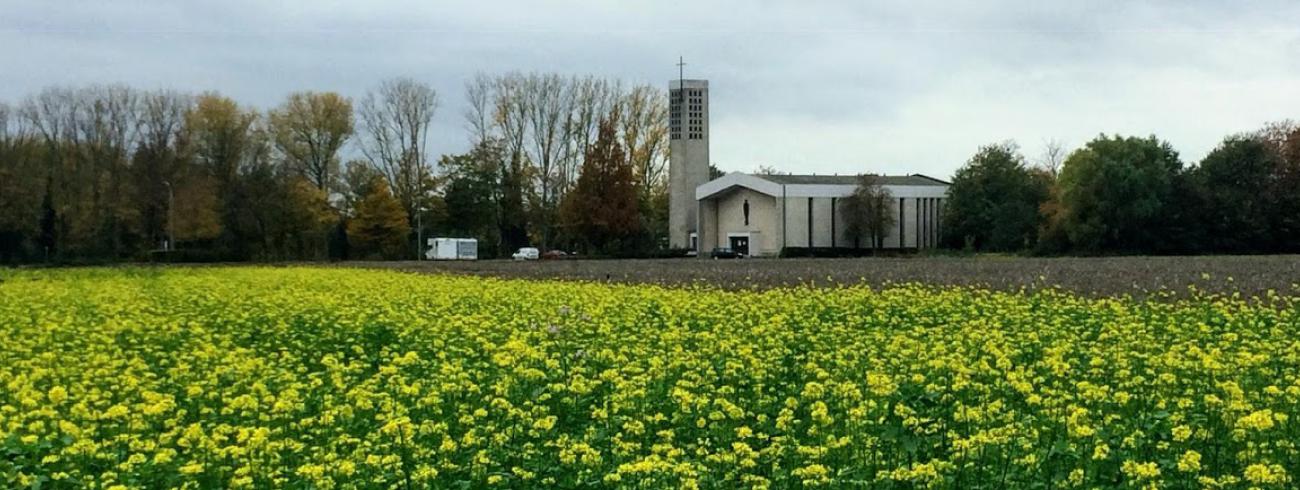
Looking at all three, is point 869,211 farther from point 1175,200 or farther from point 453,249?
point 453,249

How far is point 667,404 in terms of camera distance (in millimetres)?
9531

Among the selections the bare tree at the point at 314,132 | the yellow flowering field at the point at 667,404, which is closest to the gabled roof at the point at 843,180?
the bare tree at the point at 314,132

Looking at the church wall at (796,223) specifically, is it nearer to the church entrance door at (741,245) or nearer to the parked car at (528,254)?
the church entrance door at (741,245)

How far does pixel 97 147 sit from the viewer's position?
75.6 metres

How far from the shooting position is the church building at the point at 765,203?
307 ft

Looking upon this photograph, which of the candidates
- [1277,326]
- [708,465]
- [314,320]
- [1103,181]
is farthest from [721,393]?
[1103,181]

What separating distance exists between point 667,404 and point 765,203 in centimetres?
8740

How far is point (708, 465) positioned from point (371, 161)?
86445mm

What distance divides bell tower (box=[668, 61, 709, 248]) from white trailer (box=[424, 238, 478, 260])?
1890 cm

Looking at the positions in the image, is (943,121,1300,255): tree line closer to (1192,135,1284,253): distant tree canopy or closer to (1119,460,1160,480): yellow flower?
(1192,135,1284,253): distant tree canopy

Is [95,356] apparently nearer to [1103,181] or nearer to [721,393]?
[721,393]

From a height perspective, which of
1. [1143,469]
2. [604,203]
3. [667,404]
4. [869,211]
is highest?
[604,203]

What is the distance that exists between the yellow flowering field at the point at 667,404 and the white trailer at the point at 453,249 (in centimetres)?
6908

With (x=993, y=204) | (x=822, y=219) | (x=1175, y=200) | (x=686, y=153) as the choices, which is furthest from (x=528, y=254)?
(x=1175, y=200)
